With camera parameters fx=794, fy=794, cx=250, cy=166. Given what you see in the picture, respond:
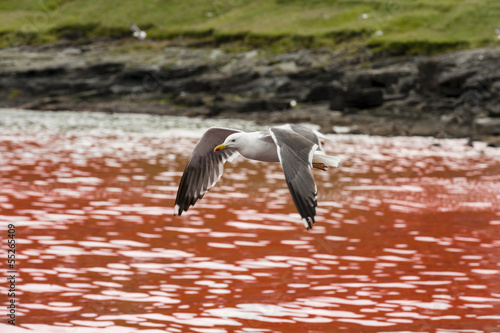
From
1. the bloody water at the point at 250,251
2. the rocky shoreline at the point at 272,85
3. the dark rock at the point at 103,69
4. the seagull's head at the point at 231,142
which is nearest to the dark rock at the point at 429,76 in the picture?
the rocky shoreline at the point at 272,85

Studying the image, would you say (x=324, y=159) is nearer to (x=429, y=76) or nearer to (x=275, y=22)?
(x=429, y=76)

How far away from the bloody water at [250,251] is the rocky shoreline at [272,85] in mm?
23991

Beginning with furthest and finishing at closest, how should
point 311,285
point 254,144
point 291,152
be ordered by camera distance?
point 311,285 < point 254,144 < point 291,152

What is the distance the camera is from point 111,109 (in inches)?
2995

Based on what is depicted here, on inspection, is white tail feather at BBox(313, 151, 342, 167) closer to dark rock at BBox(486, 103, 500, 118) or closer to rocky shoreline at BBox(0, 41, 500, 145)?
rocky shoreline at BBox(0, 41, 500, 145)

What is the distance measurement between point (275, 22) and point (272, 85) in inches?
1002

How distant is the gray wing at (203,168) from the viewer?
12.6 m

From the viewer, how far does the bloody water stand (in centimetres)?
1433

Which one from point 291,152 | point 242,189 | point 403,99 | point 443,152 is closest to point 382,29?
point 403,99

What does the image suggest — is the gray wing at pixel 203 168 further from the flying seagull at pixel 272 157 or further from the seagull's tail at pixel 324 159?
the seagull's tail at pixel 324 159

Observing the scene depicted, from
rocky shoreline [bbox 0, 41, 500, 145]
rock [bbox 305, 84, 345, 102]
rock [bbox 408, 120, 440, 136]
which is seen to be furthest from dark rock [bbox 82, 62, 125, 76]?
rock [bbox 408, 120, 440, 136]

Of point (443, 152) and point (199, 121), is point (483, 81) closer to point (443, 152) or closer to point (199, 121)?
point (443, 152)

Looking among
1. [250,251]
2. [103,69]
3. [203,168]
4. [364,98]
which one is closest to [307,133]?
A: [203,168]

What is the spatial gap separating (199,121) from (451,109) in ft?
67.4
